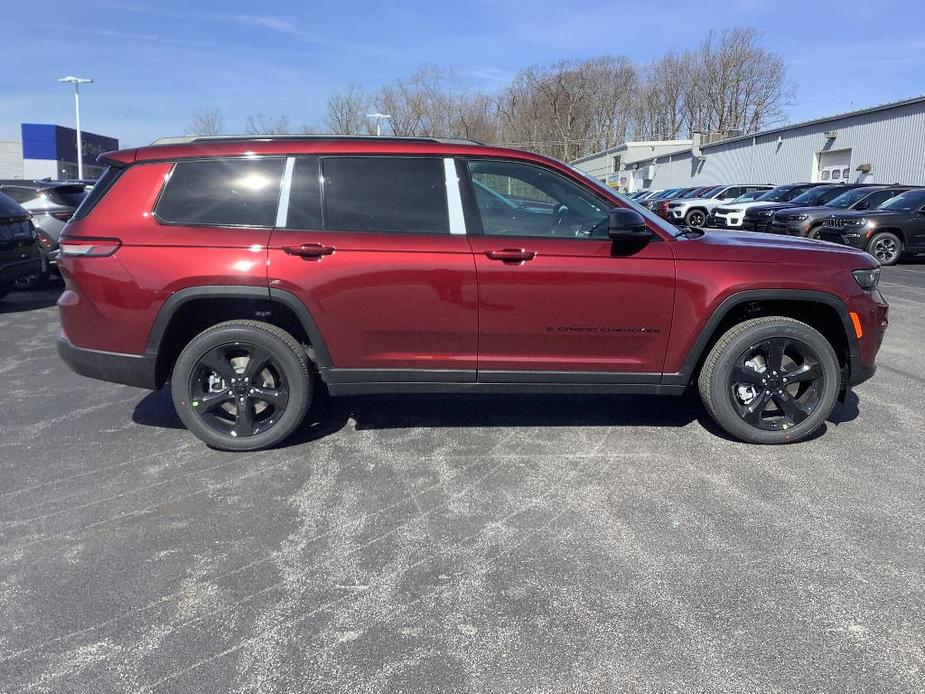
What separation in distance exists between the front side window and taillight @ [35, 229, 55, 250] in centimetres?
812

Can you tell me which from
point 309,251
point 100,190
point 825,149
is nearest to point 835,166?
point 825,149

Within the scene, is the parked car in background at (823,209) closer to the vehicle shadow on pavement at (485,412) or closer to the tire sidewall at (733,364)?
the vehicle shadow on pavement at (485,412)

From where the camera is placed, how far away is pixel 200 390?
420 cm

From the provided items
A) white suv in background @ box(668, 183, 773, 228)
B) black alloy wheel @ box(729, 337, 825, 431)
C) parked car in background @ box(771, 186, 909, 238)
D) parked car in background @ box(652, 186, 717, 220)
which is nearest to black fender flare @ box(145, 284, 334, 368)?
black alloy wheel @ box(729, 337, 825, 431)

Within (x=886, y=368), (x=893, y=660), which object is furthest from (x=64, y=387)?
(x=886, y=368)

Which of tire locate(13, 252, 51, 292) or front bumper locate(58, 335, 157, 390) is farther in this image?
tire locate(13, 252, 51, 292)

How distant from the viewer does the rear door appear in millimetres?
3982

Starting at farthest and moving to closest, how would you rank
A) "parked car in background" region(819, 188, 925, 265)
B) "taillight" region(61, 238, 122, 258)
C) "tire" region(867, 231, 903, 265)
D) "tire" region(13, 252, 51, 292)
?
1. "tire" region(867, 231, 903, 265)
2. "parked car in background" region(819, 188, 925, 265)
3. "tire" region(13, 252, 51, 292)
4. "taillight" region(61, 238, 122, 258)

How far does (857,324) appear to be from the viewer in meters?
4.28

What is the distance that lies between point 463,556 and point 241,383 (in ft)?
6.00

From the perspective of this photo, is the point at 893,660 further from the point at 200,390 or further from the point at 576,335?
the point at 200,390

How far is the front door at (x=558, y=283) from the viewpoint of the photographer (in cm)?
402

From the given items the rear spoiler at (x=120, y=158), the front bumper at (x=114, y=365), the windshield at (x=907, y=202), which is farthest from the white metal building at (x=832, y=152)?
the front bumper at (x=114, y=365)

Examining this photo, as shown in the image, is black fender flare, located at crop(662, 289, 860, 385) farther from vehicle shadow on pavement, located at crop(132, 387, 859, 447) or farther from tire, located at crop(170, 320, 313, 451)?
tire, located at crop(170, 320, 313, 451)
